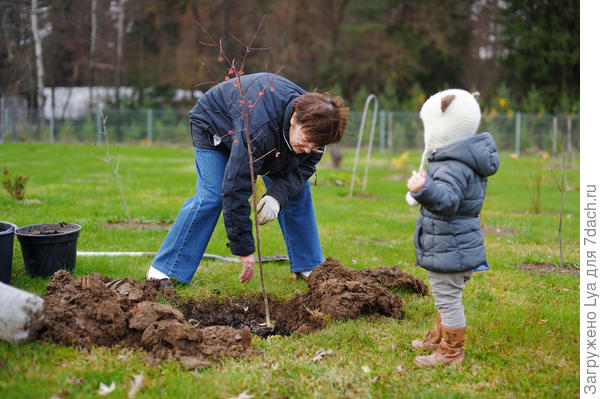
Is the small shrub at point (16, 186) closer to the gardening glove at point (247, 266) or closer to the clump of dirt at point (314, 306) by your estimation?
the clump of dirt at point (314, 306)

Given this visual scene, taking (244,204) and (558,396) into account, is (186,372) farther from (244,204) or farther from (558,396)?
(558,396)

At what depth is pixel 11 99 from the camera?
769 inches

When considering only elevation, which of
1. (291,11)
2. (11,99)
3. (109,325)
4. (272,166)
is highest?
(291,11)

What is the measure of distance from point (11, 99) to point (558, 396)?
70.8 feet

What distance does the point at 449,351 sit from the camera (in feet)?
9.21

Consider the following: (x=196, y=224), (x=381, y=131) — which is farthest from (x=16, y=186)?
(x=381, y=131)

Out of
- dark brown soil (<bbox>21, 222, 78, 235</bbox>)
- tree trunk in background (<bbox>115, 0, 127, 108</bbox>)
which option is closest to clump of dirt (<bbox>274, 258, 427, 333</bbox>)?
dark brown soil (<bbox>21, 222, 78, 235</bbox>)

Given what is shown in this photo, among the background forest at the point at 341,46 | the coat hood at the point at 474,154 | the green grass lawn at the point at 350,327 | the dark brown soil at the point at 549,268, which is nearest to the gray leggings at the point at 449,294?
the green grass lawn at the point at 350,327

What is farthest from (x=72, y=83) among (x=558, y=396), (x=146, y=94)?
(x=558, y=396)

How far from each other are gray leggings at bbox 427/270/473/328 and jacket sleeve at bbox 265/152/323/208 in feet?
4.48

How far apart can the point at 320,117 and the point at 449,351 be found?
1569 mm

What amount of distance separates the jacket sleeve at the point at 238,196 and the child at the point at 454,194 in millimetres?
1125

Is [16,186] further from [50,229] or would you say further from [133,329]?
[133,329]

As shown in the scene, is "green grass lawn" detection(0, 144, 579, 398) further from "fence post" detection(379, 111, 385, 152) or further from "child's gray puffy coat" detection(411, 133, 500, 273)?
"fence post" detection(379, 111, 385, 152)
